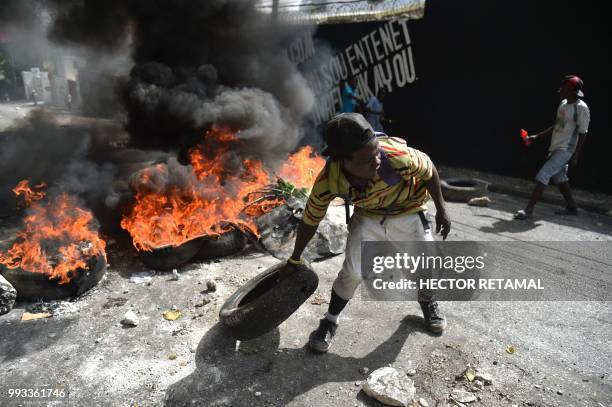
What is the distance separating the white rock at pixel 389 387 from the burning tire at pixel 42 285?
120 inches

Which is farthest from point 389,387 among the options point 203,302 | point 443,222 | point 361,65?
point 361,65

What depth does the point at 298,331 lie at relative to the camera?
3775 millimetres

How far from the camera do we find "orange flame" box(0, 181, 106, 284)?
4078mm

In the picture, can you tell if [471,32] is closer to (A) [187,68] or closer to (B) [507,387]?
(A) [187,68]

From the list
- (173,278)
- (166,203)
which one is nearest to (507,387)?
(173,278)

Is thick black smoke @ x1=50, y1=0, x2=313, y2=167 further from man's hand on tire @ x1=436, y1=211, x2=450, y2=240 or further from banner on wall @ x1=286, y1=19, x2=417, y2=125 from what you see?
man's hand on tire @ x1=436, y1=211, x2=450, y2=240

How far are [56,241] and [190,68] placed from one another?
16.1 ft

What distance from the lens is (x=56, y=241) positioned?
170 inches

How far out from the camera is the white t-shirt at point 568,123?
6379mm

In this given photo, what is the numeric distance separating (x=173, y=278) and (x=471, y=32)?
28.8 feet

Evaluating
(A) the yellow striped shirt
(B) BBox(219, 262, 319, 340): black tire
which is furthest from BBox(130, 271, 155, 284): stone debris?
(A) the yellow striped shirt

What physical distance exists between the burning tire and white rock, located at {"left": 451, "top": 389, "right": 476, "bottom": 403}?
367cm

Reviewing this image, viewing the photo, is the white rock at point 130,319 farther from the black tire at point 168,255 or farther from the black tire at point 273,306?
the black tire at point 273,306

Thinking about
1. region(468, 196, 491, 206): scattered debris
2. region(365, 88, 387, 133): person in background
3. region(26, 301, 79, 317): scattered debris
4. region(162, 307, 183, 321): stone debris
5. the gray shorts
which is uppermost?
region(365, 88, 387, 133): person in background
